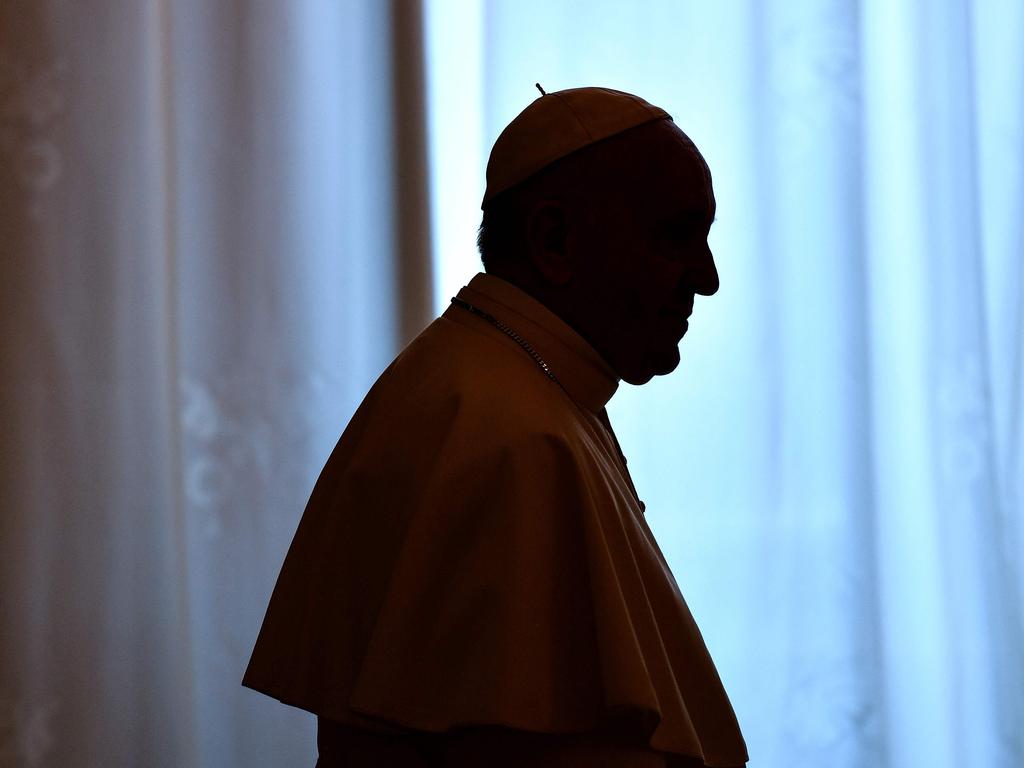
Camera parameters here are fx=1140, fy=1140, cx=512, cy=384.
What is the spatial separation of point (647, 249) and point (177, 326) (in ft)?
3.28

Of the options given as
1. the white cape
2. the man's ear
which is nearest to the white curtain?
the white cape

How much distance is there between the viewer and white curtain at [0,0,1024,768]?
1.77 meters

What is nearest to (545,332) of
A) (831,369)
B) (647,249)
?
(647,249)

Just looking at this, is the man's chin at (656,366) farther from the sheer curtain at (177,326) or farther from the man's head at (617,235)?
the sheer curtain at (177,326)

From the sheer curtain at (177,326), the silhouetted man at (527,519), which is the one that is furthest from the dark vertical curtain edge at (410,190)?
the silhouetted man at (527,519)

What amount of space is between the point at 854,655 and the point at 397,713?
1.45 metres

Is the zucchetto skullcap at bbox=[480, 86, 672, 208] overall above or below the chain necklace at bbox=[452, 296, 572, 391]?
above

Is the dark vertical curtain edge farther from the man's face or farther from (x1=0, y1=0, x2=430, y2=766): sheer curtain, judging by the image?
the man's face

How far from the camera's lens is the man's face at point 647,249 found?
1125 millimetres

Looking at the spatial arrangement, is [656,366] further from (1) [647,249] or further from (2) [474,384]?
(2) [474,384]

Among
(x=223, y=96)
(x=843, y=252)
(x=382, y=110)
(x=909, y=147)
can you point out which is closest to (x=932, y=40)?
(x=909, y=147)

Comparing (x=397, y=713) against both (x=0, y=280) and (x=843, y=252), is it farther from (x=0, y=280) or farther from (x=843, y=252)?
(x=843, y=252)

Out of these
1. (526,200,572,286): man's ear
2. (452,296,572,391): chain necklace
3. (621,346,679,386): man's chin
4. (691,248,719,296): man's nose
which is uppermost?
(526,200,572,286): man's ear

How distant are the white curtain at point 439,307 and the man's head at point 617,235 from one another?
860 mm
